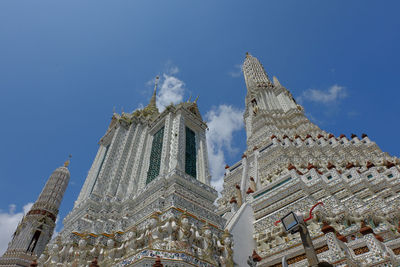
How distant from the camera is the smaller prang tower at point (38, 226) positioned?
19.7 meters

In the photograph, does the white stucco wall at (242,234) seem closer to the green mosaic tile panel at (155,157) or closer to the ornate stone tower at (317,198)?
the ornate stone tower at (317,198)

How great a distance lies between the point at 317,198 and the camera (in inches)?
478

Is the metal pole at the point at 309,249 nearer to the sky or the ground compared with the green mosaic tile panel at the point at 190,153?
nearer to the ground

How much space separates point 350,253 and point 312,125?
1843cm

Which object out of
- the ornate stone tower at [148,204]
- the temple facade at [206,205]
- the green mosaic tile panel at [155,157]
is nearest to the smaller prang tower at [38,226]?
the temple facade at [206,205]

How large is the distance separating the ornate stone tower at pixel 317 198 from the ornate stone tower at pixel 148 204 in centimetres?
188

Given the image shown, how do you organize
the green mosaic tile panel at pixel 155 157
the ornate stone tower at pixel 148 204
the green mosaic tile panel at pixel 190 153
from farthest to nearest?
the green mosaic tile panel at pixel 155 157 < the green mosaic tile panel at pixel 190 153 < the ornate stone tower at pixel 148 204

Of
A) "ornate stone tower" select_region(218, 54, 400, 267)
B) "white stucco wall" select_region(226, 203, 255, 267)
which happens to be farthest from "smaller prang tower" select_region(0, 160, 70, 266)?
"white stucco wall" select_region(226, 203, 255, 267)

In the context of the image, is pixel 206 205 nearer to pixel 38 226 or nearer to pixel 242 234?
pixel 242 234

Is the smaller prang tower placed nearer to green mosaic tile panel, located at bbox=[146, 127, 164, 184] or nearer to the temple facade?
the temple facade

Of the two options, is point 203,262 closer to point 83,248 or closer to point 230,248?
point 230,248

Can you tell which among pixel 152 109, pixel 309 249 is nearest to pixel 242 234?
pixel 309 249

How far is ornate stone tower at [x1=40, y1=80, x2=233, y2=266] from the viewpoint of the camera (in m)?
8.20

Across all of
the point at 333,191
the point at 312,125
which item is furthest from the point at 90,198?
the point at 312,125
